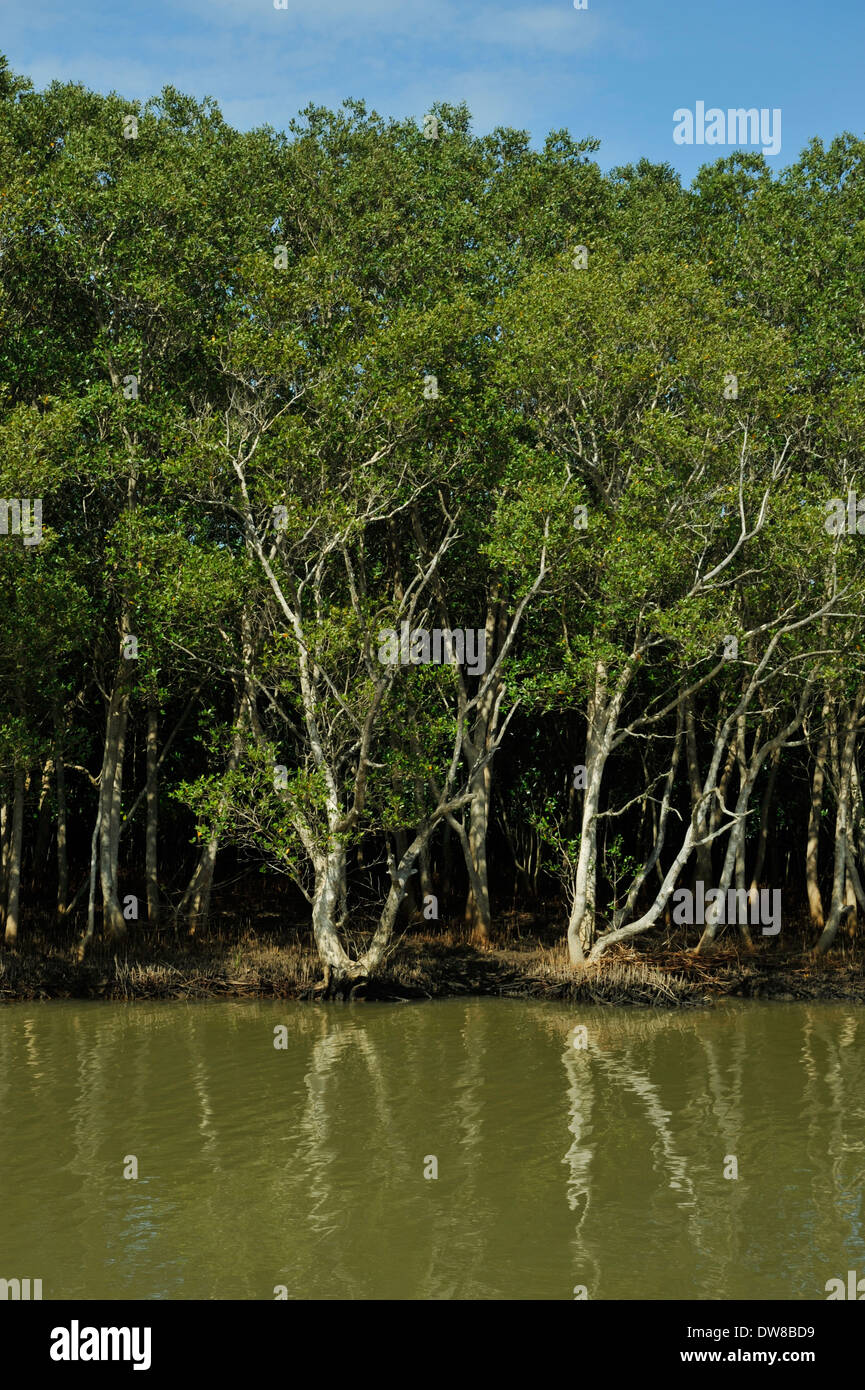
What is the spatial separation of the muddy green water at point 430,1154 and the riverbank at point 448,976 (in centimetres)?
120

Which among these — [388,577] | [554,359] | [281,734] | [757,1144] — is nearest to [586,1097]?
[757,1144]

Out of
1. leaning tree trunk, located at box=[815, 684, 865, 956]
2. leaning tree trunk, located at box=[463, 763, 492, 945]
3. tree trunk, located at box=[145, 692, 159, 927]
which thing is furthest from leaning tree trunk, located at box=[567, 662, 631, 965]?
tree trunk, located at box=[145, 692, 159, 927]

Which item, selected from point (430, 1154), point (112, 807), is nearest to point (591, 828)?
point (112, 807)

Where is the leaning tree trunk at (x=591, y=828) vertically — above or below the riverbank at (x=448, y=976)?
above

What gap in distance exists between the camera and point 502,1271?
11047 mm

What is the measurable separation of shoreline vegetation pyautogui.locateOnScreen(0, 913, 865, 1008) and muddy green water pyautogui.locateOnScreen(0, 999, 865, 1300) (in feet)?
3.98

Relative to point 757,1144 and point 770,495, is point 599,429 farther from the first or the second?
point 757,1144

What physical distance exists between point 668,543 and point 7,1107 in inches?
586

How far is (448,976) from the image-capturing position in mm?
25359

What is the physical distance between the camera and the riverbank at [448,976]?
78.6 ft

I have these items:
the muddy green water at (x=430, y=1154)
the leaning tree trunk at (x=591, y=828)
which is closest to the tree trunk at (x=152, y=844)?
the muddy green water at (x=430, y=1154)

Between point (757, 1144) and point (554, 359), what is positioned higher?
point (554, 359)

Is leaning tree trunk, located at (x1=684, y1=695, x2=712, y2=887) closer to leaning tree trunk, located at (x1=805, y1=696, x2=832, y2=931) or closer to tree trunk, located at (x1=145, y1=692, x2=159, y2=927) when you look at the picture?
leaning tree trunk, located at (x1=805, y1=696, x2=832, y2=931)

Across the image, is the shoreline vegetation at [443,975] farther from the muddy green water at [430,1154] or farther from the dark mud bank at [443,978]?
the muddy green water at [430,1154]
